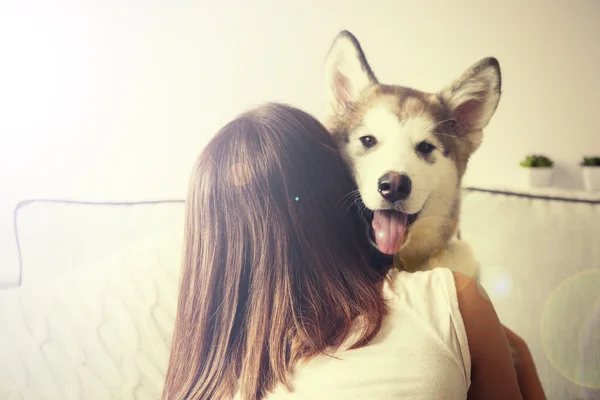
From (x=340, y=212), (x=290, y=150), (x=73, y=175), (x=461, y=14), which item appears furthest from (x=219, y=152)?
(x=461, y=14)

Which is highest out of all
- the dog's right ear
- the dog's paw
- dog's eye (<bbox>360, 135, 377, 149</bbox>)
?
A: the dog's right ear

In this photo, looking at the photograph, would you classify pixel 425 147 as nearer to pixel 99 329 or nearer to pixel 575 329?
pixel 575 329

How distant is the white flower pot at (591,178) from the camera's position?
3.29 feet

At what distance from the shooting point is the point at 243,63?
1149 mm

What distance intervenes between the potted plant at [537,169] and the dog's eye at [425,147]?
23 centimetres

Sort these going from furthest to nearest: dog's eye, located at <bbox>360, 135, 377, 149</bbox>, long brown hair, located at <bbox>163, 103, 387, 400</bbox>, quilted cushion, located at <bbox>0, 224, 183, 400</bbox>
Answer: quilted cushion, located at <bbox>0, 224, 183, 400</bbox>, dog's eye, located at <bbox>360, 135, 377, 149</bbox>, long brown hair, located at <bbox>163, 103, 387, 400</bbox>

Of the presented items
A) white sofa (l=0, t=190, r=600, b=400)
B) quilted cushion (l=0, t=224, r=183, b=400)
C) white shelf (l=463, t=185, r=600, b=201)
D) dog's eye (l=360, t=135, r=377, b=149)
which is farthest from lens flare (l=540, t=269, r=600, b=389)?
quilted cushion (l=0, t=224, r=183, b=400)

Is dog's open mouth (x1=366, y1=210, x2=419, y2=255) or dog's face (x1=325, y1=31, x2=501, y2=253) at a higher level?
dog's face (x1=325, y1=31, x2=501, y2=253)

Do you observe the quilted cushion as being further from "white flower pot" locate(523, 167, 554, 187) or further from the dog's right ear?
"white flower pot" locate(523, 167, 554, 187)

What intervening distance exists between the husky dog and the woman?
5 cm

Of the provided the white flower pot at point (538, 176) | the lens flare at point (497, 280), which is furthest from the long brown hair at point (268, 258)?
the white flower pot at point (538, 176)

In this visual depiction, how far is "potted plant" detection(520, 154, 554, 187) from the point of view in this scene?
1011 millimetres

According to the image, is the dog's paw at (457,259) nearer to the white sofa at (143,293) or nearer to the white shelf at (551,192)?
the white sofa at (143,293)

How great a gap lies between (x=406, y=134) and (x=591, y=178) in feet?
1.36
